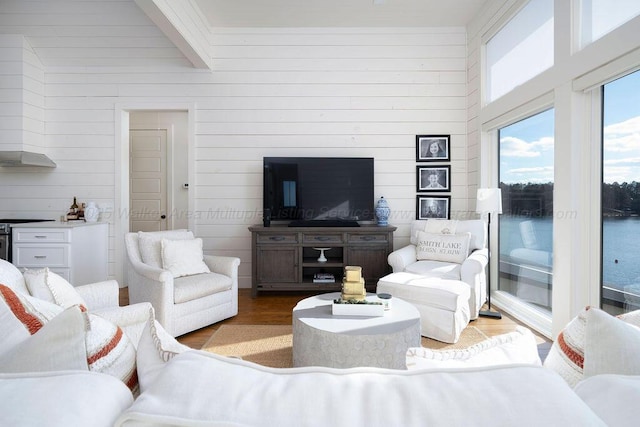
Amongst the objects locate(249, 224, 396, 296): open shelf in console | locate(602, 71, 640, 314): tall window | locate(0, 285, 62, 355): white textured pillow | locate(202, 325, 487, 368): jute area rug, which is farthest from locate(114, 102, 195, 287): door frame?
locate(602, 71, 640, 314): tall window

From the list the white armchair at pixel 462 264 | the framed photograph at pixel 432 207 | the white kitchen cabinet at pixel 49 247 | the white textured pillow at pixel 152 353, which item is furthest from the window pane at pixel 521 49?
the white kitchen cabinet at pixel 49 247

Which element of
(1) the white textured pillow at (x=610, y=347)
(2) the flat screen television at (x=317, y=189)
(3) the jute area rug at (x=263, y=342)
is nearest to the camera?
(1) the white textured pillow at (x=610, y=347)

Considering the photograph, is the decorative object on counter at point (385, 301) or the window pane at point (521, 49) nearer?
the decorative object on counter at point (385, 301)

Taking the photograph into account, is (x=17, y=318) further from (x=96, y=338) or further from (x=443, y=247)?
(x=443, y=247)

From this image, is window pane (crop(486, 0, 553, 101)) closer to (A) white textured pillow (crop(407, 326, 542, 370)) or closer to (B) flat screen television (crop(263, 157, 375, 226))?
(B) flat screen television (crop(263, 157, 375, 226))

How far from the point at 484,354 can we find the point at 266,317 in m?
2.91

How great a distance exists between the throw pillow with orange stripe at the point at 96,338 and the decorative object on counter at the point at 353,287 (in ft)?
5.80

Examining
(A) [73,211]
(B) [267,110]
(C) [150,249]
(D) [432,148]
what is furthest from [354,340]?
(A) [73,211]

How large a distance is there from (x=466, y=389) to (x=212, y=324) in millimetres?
3159

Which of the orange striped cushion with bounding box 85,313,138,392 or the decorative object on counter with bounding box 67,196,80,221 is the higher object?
the decorative object on counter with bounding box 67,196,80,221

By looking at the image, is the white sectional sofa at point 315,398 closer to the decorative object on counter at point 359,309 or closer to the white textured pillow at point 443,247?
the decorative object on counter at point 359,309

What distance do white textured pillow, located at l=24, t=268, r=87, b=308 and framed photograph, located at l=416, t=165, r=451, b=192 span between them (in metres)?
3.92

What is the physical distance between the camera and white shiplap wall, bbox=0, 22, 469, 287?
452 centimetres

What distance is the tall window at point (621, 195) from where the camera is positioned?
2.24m
